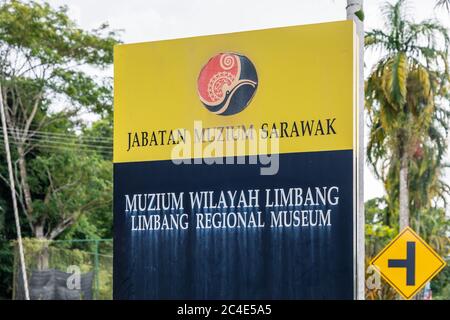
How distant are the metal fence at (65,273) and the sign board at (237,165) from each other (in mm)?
21084

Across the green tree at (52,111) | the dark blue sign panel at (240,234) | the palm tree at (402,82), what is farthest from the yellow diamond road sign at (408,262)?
the green tree at (52,111)

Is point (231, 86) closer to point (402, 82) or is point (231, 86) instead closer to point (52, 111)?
point (402, 82)

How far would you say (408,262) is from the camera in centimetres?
1577

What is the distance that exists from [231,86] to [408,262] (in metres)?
4.34

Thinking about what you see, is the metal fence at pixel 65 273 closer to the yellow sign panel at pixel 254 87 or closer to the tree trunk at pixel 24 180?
the tree trunk at pixel 24 180

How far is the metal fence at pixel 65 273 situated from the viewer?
34.5 metres

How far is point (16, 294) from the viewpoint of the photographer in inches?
1390

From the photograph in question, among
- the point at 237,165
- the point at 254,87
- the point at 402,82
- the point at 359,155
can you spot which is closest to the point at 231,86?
the point at 254,87

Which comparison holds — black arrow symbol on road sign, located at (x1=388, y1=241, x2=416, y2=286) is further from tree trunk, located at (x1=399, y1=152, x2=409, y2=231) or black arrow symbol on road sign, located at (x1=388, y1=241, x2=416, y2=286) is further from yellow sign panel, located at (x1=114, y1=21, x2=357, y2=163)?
tree trunk, located at (x1=399, y1=152, x2=409, y2=231)

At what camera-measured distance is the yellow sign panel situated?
12.3 metres

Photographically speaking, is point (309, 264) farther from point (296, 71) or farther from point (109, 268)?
point (109, 268)

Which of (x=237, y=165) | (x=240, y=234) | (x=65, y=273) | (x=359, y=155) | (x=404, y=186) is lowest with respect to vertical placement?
(x=65, y=273)

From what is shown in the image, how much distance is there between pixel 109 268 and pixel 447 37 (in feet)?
42.3

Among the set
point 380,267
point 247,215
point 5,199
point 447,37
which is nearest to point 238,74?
point 247,215
